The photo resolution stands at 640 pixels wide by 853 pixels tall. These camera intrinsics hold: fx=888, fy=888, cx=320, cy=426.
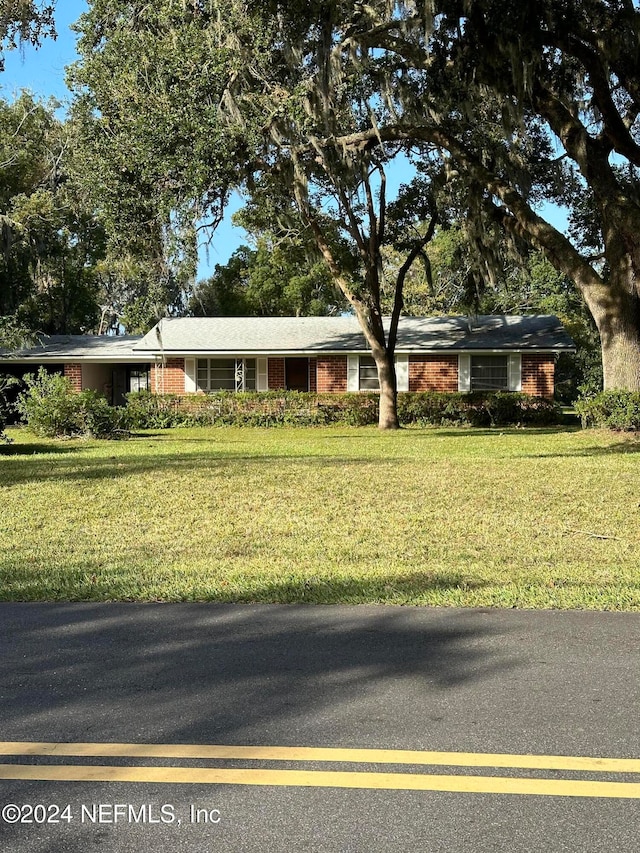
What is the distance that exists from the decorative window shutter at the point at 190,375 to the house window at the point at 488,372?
405 inches

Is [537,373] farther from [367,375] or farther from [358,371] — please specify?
[358,371]

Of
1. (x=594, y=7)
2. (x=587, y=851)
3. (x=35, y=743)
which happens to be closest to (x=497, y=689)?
(x=587, y=851)

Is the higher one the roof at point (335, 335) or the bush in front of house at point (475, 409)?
the roof at point (335, 335)

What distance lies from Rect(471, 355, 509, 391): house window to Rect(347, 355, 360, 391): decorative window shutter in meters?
4.11

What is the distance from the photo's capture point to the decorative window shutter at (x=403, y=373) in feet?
105

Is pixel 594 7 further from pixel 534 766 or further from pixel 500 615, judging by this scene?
pixel 534 766

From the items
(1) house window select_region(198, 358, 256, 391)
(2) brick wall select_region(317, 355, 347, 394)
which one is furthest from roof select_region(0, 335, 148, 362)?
(2) brick wall select_region(317, 355, 347, 394)

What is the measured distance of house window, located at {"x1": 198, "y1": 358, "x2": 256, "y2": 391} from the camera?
33500 mm

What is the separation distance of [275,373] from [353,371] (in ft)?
10.5

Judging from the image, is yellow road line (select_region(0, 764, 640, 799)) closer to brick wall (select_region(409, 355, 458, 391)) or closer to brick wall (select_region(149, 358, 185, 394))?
brick wall (select_region(409, 355, 458, 391))

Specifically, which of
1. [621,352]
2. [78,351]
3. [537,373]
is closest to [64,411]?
[78,351]

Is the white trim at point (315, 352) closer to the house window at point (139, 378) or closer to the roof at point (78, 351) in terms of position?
the roof at point (78, 351)

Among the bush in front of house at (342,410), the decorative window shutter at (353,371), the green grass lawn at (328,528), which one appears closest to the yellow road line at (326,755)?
the green grass lawn at (328,528)

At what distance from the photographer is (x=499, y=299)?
159ft
